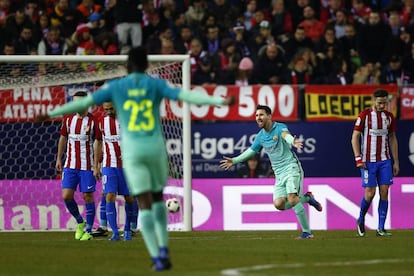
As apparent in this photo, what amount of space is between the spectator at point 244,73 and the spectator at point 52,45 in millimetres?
3547

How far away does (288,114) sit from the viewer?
21.5m

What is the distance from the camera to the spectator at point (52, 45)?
919 inches

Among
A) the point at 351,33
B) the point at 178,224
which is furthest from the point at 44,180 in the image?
the point at 351,33

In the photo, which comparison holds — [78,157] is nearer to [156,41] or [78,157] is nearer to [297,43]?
[156,41]

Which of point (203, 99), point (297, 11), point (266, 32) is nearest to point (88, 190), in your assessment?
point (203, 99)

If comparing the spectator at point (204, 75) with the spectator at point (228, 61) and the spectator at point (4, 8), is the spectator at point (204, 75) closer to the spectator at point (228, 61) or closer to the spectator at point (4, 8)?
the spectator at point (228, 61)

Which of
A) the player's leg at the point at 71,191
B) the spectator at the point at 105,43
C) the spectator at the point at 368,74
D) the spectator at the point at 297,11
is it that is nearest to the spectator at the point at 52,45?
the spectator at the point at 105,43

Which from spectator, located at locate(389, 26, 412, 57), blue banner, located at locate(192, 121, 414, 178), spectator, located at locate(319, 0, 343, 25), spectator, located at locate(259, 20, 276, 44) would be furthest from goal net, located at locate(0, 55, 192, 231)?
spectator, located at locate(319, 0, 343, 25)

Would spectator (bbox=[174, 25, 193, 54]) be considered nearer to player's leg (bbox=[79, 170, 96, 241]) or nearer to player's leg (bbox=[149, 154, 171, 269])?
player's leg (bbox=[79, 170, 96, 241])

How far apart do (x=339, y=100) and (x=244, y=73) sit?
2086 mm

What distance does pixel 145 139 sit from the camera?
35.2 feet

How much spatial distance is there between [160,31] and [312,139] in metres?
4.64

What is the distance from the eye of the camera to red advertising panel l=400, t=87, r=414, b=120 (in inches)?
844

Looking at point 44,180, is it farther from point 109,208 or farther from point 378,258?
point 378,258
